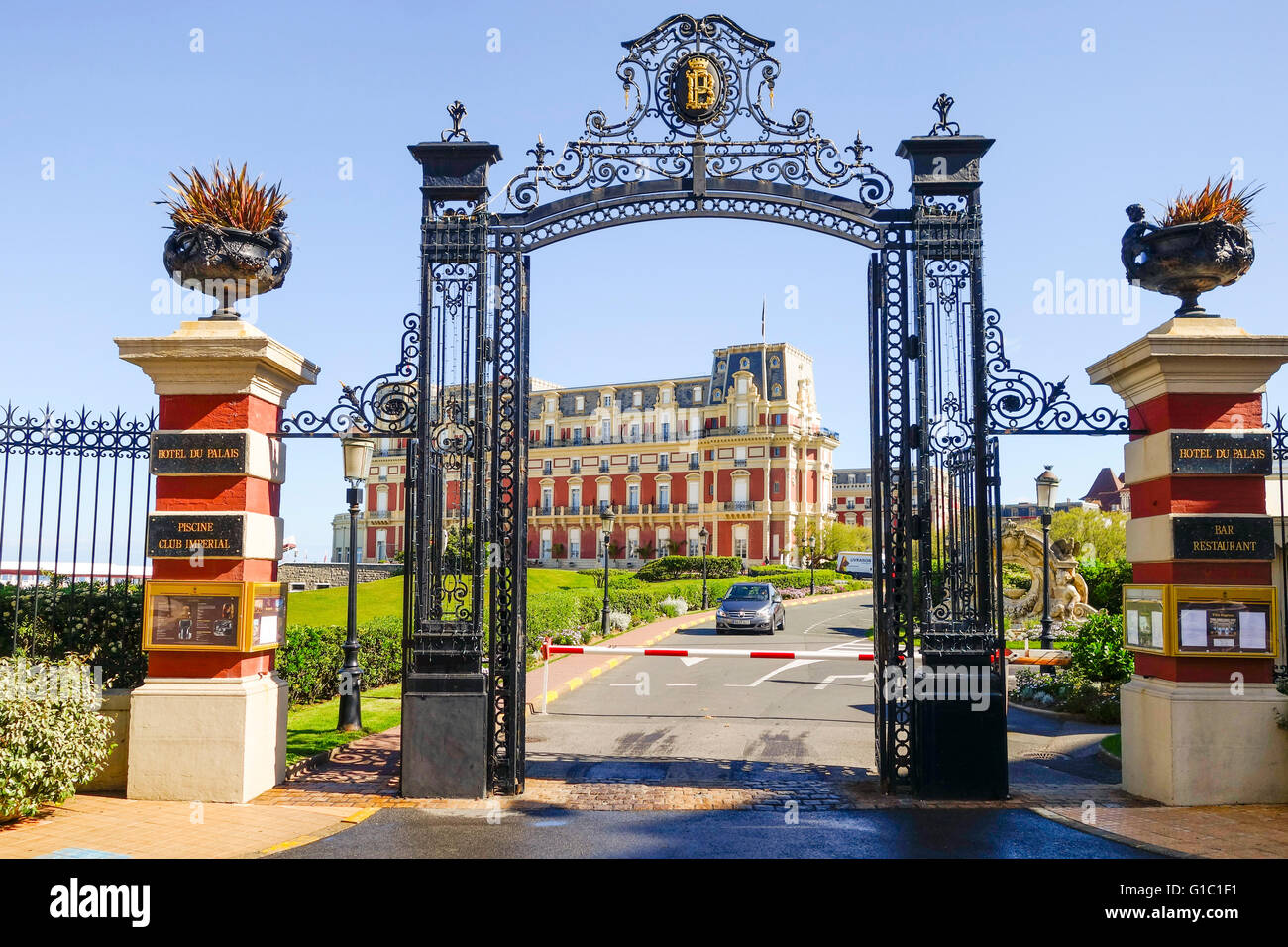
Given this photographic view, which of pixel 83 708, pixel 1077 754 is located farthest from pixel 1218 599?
pixel 83 708

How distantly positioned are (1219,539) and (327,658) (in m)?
12.0

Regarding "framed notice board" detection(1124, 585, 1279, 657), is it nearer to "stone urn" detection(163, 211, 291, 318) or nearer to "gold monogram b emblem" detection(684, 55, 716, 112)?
"gold monogram b emblem" detection(684, 55, 716, 112)

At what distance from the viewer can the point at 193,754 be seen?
7.91 metres

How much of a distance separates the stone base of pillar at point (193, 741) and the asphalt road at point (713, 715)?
284cm

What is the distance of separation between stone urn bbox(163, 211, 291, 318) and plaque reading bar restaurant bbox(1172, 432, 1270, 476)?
7867 millimetres

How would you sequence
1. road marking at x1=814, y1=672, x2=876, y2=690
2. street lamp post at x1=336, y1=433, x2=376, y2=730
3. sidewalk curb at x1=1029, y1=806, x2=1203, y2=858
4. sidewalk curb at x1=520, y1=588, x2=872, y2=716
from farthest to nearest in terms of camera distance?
road marking at x1=814, y1=672, x2=876, y2=690, sidewalk curb at x1=520, y1=588, x2=872, y2=716, street lamp post at x1=336, y1=433, x2=376, y2=730, sidewalk curb at x1=1029, y1=806, x2=1203, y2=858

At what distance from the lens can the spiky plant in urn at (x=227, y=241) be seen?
820 cm

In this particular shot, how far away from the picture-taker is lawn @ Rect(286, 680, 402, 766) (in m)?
10.7

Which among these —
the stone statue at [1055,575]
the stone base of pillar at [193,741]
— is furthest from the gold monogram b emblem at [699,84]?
the stone statue at [1055,575]

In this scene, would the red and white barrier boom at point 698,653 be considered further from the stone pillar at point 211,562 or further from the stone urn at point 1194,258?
the stone urn at point 1194,258

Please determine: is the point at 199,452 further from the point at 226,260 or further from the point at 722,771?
the point at 722,771

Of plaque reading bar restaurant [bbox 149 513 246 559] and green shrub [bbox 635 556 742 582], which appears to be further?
green shrub [bbox 635 556 742 582]

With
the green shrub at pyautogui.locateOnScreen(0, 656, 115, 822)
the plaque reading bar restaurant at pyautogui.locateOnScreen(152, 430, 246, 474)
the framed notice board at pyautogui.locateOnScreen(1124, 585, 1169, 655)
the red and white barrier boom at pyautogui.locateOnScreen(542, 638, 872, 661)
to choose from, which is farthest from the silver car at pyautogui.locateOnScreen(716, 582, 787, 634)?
the green shrub at pyautogui.locateOnScreen(0, 656, 115, 822)
